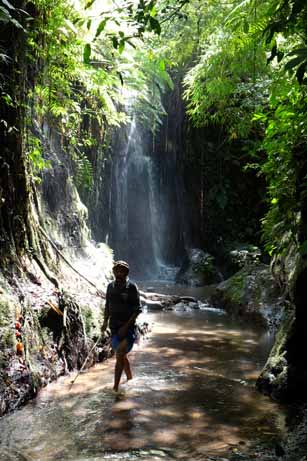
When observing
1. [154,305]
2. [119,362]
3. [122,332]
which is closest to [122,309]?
[122,332]

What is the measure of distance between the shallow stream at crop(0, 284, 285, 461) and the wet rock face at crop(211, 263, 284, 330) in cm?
334

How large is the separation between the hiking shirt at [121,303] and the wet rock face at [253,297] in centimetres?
527

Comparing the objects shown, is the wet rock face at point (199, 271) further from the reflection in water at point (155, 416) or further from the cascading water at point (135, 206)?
the reflection in water at point (155, 416)

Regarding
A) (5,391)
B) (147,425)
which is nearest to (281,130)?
(147,425)

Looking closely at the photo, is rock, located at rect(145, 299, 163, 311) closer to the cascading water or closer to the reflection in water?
the reflection in water

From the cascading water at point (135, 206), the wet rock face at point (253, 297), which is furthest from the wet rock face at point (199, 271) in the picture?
the wet rock face at point (253, 297)

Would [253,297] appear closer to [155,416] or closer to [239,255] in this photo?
[239,255]

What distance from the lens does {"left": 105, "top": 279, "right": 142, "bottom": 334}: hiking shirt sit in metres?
5.41

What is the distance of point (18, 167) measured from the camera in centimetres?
568

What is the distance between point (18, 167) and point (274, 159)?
3.37 meters

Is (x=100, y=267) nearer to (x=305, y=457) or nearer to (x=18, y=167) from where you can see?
(x=18, y=167)

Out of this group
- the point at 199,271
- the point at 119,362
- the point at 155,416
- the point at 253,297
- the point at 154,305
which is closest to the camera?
the point at 155,416

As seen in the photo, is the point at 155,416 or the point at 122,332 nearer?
the point at 155,416

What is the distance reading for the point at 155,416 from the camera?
14.6 ft
